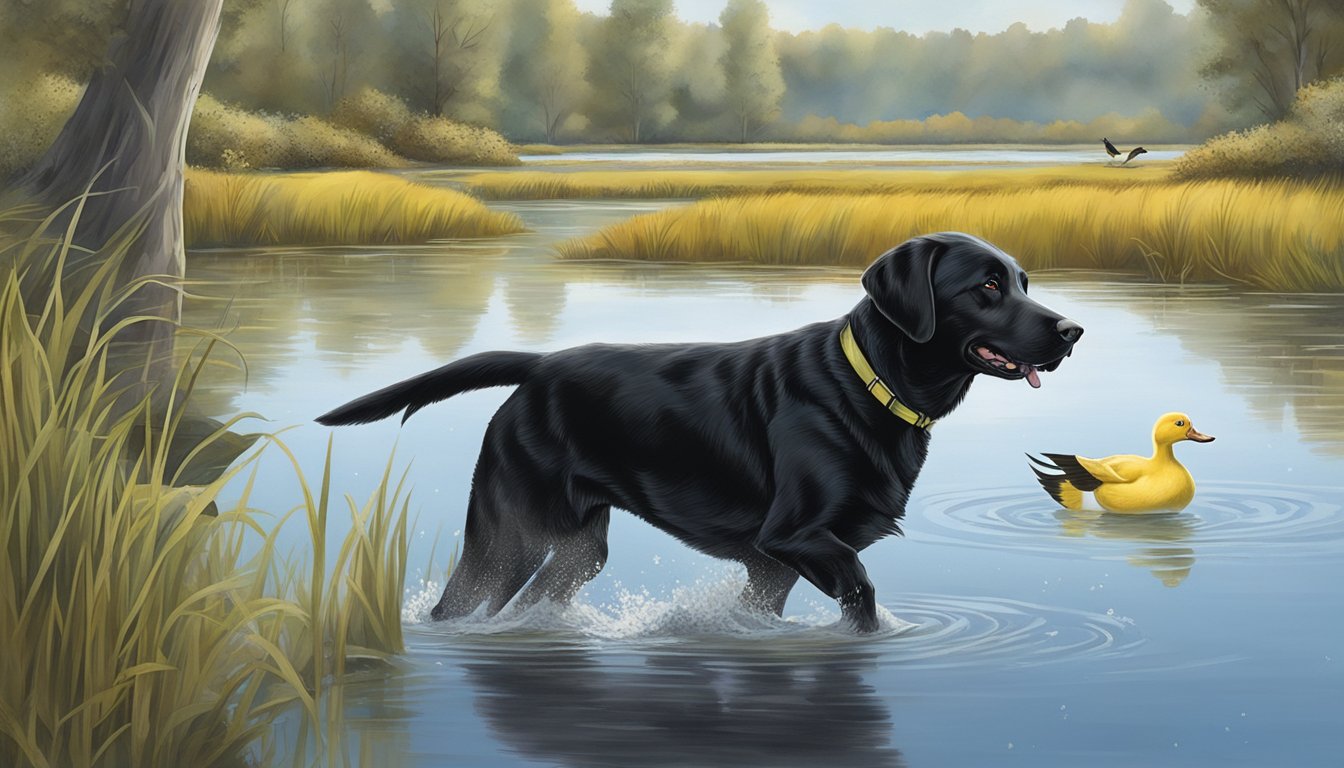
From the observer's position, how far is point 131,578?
14.1ft

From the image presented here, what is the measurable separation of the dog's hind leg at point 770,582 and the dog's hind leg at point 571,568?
1.52 feet

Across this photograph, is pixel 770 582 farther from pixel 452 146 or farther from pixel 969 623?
pixel 452 146

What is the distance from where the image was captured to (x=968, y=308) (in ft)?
17.4

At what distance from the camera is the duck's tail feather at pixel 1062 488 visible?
7785 millimetres

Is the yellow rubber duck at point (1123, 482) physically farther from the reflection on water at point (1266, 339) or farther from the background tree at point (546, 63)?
Result: the background tree at point (546, 63)

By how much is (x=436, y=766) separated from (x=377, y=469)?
3834 mm

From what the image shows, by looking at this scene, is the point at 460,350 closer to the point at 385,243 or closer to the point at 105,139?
the point at 105,139

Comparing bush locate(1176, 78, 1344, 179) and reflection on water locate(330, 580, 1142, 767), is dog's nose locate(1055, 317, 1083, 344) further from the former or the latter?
bush locate(1176, 78, 1344, 179)

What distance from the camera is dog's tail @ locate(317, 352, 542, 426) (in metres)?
5.58

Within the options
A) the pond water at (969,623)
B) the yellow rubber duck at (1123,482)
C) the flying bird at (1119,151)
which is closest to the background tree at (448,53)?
the flying bird at (1119,151)

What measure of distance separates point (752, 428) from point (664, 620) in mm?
A: 683

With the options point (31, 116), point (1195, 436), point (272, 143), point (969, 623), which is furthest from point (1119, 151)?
point (969, 623)

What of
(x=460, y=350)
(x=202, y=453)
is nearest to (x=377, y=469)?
(x=202, y=453)

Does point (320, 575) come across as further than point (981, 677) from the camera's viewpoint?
No
